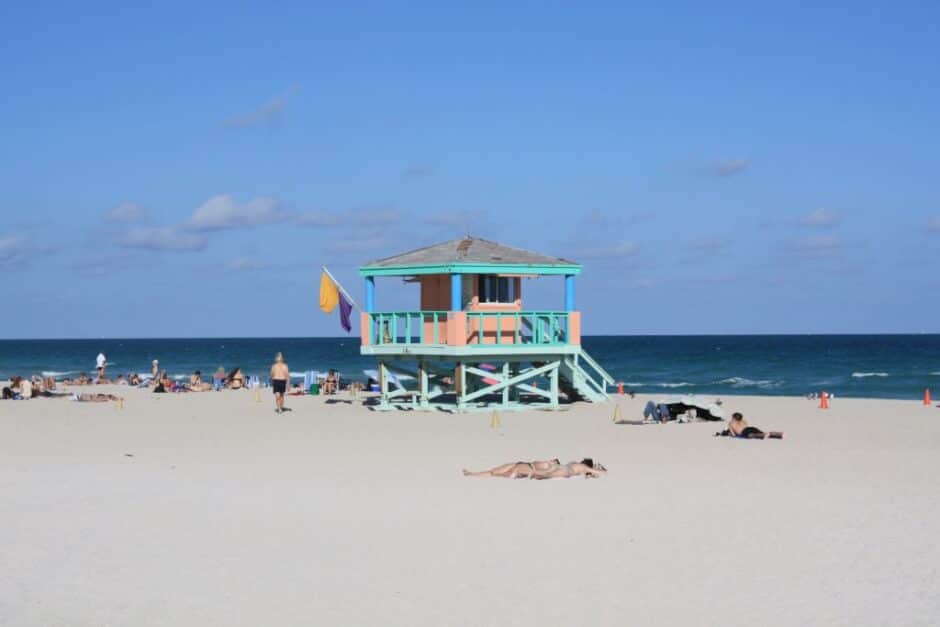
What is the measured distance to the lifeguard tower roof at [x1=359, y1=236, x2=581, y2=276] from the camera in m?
25.9

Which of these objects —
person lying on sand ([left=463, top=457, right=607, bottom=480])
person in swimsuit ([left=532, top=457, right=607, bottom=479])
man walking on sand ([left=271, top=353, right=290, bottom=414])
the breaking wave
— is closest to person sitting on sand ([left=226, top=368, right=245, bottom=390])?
man walking on sand ([left=271, top=353, right=290, bottom=414])

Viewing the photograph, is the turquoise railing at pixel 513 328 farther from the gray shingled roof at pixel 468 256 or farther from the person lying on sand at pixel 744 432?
the person lying on sand at pixel 744 432

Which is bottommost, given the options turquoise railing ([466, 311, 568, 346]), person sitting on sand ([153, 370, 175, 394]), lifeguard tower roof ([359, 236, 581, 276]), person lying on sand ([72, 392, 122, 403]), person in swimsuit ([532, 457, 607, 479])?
person in swimsuit ([532, 457, 607, 479])

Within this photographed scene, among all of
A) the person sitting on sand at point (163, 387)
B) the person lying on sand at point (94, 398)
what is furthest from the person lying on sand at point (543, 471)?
the person sitting on sand at point (163, 387)

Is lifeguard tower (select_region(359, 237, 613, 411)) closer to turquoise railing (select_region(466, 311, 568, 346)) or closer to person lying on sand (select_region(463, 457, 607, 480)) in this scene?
turquoise railing (select_region(466, 311, 568, 346))

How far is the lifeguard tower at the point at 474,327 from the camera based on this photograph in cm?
2598

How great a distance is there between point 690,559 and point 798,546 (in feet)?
3.91

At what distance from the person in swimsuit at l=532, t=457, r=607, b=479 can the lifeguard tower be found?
10.1 metres

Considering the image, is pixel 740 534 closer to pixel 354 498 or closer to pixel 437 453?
pixel 354 498

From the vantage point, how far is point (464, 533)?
11.5m

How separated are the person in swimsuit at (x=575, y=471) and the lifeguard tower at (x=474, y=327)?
33.3 ft

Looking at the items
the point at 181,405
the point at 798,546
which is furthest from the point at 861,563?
the point at 181,405

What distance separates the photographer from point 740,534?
37.5 ft

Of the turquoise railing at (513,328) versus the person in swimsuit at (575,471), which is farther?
the turquoise railing at (513,328)
